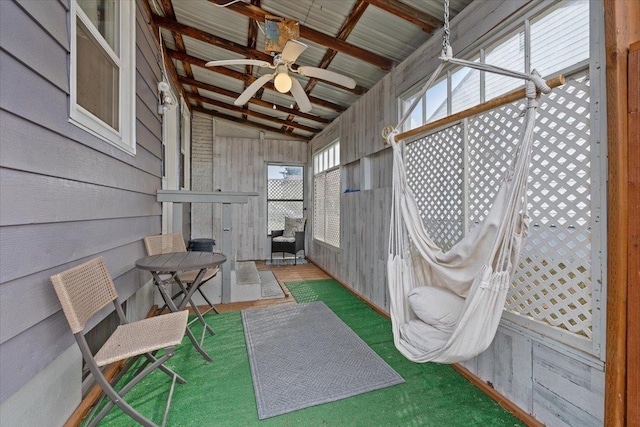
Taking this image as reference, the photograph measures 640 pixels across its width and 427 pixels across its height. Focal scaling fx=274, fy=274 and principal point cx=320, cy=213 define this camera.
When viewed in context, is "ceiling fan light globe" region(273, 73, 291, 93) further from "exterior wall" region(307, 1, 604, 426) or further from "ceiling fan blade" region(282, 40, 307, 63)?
"exterior wall" region(307, 1, 604, 426)

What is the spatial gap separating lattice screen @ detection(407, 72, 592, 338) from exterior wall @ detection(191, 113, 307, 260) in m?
4.82

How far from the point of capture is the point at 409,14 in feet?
6.97

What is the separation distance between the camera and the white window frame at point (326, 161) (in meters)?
4.67

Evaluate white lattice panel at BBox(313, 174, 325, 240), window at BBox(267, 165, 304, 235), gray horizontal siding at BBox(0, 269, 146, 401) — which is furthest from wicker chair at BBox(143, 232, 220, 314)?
window at BBox(267, 165, 304, 235)

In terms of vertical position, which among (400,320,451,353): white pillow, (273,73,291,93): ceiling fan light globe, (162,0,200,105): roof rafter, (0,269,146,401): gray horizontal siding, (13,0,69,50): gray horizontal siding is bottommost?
(400,320,451,353): white pillow

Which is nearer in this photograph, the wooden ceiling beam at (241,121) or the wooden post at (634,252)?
the wooden post at (634,252)

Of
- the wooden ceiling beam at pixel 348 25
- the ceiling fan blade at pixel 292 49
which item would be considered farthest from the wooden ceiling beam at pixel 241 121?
the ceiling fan blade at pixel 292 49

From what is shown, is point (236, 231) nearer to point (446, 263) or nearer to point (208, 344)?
point (208, 344)

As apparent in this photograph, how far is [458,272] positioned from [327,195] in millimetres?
3610

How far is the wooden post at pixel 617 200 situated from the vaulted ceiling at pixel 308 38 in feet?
3.55

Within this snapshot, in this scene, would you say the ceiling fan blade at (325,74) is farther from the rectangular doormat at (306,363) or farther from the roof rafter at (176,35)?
the rectangular doormat at (306,363)

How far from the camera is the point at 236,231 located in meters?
5.99

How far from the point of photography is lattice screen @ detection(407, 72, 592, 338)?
52.4 inches

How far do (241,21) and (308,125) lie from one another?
265 centimetres
